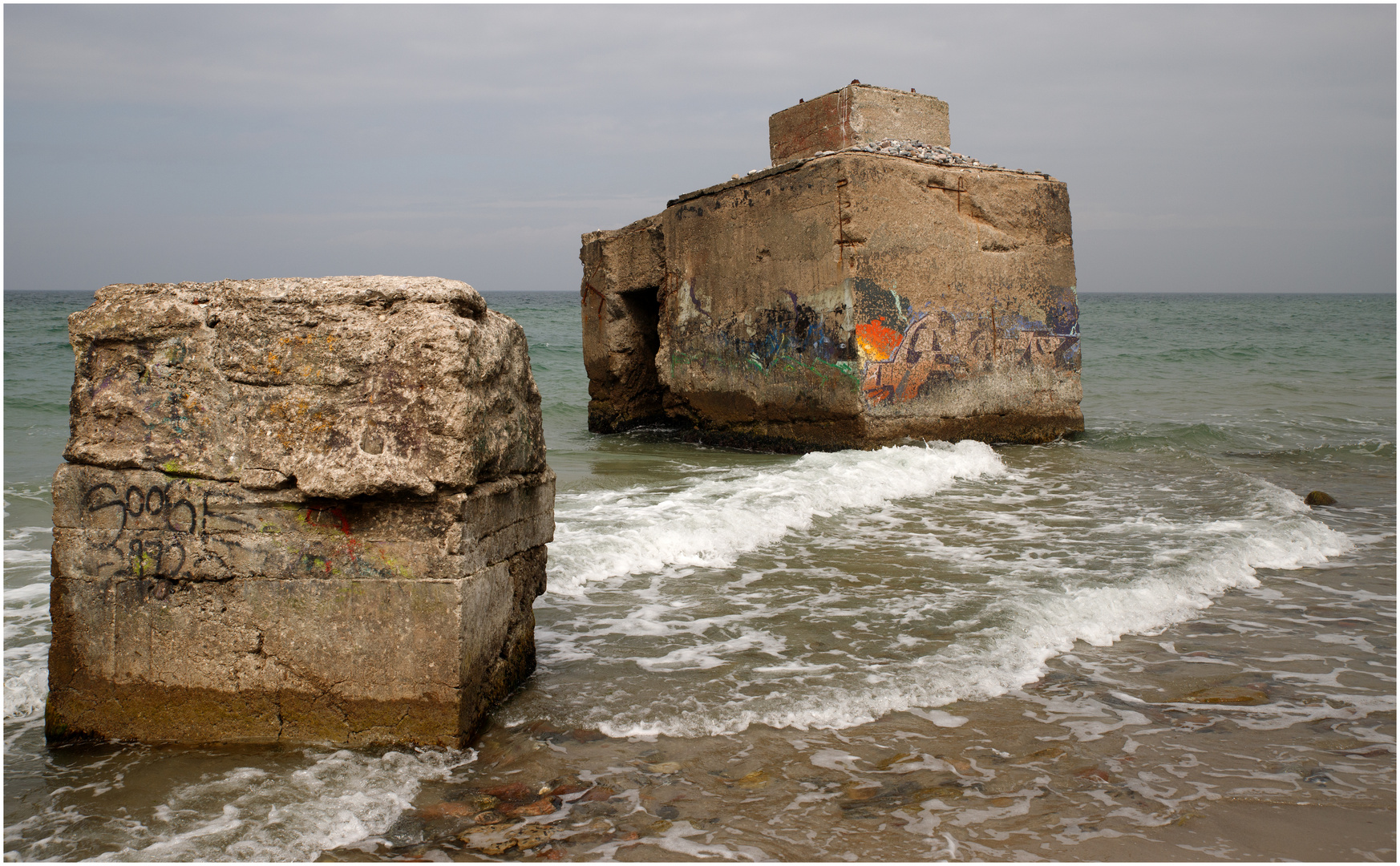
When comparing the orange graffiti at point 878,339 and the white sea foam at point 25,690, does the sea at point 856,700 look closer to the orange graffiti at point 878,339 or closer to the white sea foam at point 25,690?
the white sea foam at point 25,690

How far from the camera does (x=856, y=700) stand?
3.01m

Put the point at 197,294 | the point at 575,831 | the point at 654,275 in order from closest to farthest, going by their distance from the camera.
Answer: the point at 575,831 < the point at 197,294 < the point at 654,275

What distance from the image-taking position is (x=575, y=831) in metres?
2.25

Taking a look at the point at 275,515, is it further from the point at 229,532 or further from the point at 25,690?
the point at 25,690

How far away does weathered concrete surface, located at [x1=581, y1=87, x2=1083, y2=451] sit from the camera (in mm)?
8008

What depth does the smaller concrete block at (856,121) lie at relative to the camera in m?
8.40

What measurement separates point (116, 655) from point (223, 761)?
0.47 meters

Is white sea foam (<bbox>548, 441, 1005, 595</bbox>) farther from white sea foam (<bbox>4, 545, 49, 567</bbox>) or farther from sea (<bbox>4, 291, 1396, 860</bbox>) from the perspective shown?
white sea foam (<bbox>4, 545, 49, 567</bbox>)

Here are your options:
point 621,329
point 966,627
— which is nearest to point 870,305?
point 621,329

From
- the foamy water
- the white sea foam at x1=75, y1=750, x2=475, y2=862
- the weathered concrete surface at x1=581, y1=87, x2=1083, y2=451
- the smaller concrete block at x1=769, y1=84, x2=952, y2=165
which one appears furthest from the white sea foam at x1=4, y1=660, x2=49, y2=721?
the smaller concrete block at x1=769, y1=84, x2=952, y2=165

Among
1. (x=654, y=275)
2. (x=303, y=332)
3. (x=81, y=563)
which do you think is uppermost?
(x=654, y=275)

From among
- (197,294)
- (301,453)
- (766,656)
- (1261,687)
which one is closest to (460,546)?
(301,453)

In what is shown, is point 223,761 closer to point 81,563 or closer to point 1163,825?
point 81,563

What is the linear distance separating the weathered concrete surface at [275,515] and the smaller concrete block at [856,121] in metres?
6.40
